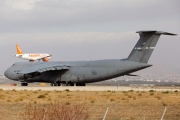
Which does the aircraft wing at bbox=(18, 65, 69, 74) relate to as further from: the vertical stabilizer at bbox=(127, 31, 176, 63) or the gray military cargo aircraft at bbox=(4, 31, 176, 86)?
the vertical stabilizer at bbox=(127, 31, 176, 63)

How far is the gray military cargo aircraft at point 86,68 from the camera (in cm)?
6650

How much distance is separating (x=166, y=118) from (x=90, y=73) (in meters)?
44.1

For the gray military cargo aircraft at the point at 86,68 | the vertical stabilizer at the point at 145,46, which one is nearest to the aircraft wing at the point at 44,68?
the gray military cargo aircraft at the point at 86,68

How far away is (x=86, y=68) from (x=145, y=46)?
9.94 metres

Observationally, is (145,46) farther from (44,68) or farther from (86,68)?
(44,68)

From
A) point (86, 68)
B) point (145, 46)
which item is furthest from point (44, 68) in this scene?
point (145, 46)

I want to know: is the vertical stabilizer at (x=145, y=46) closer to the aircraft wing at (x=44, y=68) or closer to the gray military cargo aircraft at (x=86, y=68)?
the gray military cargo aircraft at (x=86, y=68)

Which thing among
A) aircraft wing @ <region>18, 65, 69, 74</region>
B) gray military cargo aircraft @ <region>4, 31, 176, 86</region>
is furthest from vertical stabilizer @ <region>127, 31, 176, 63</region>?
aircraft wing @ <region>18, 65, 69, 74</region>

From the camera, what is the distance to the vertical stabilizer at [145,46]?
6644 centimetres

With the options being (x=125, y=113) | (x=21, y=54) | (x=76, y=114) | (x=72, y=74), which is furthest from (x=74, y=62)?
(x=21, y=54)

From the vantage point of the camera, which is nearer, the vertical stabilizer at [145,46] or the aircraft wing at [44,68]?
the vertical stabilizer at [145,46]

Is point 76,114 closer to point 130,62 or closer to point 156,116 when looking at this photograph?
point 156,116

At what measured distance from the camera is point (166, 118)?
25766 millimetres

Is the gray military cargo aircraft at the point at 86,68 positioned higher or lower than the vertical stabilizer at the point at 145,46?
lower
